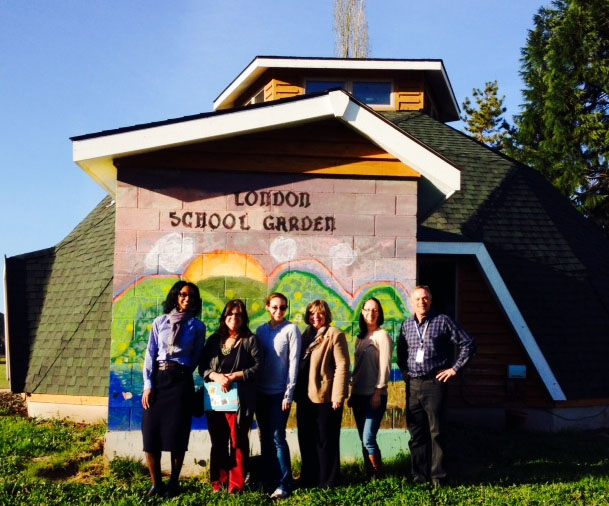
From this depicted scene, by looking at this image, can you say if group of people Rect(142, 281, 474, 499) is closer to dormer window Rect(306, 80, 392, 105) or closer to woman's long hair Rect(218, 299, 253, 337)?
woman's long hair Rect(218, 299, 253, 337)

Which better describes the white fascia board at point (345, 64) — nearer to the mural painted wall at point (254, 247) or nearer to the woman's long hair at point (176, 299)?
the mural painted wall at point (254, 247)

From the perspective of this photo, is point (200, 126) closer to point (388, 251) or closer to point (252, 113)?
point (252, 113)

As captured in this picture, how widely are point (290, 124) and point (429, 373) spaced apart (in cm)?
296

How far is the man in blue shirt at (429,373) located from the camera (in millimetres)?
6145

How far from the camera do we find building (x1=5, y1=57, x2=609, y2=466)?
694 centimetres

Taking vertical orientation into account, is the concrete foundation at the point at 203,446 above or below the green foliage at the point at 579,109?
below

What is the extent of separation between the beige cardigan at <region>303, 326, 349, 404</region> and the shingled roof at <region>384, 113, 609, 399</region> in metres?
4.35

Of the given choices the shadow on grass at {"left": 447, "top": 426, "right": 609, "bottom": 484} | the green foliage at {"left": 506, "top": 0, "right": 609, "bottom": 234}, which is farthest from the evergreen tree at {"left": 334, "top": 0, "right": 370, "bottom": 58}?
the shadow on grass at {"left": 447, "top": 426, "right": 609, "bottom": 484}

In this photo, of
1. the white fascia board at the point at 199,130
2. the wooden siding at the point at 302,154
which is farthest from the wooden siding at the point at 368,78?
the white fascia board at the point at 199,130

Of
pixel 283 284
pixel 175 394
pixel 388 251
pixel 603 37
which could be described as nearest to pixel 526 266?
pixel 388 251

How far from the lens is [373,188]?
23.8ft

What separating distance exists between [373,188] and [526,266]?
4785 millimetres

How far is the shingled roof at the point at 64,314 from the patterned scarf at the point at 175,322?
4526 millimetres

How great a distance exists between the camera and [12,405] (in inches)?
464
